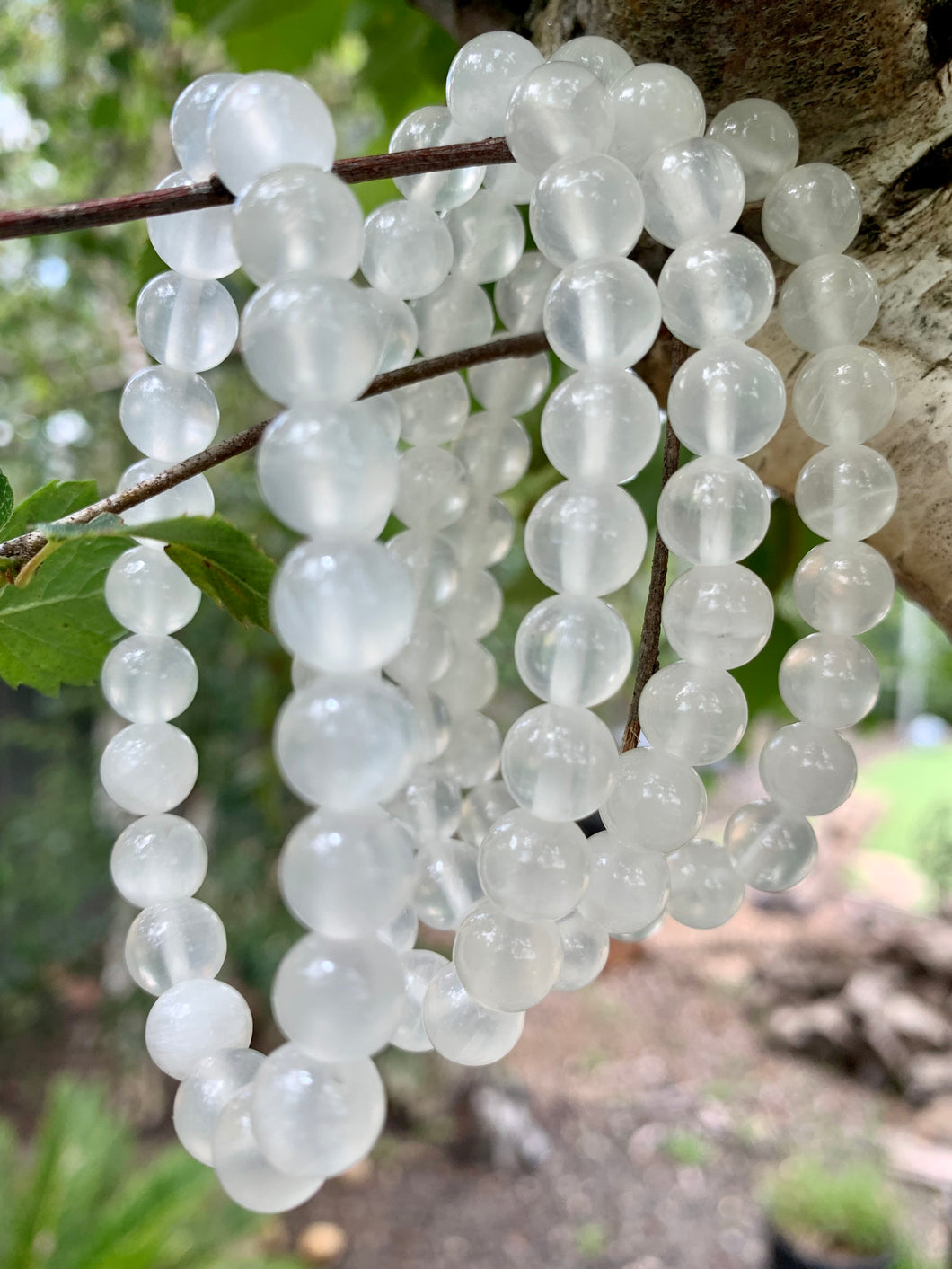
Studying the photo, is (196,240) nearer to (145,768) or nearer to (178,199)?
(178,199)

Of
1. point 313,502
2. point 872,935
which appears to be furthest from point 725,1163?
point 313,502

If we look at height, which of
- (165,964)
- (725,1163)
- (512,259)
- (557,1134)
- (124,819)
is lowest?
(557,1134)

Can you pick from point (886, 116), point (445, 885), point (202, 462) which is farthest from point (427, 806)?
point (886, 116)

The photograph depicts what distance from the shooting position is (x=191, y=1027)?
0.86ft

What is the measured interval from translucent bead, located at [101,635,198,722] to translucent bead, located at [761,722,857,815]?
0.17 meters

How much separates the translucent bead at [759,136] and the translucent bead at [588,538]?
0.38 ft

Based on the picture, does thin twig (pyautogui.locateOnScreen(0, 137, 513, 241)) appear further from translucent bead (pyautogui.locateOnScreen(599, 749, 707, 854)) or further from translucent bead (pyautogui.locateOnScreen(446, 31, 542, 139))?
translucent bead (pyautogui.locateOnScreen(599, 749, 707, 854))

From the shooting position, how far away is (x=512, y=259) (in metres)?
0.33

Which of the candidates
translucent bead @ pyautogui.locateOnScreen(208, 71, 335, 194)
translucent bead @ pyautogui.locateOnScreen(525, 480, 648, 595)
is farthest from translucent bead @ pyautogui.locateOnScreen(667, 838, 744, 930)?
translucent bead @ pyautogui.locateOnScreen(208, 71, 335, 194)

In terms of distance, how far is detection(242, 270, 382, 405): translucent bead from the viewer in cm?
18

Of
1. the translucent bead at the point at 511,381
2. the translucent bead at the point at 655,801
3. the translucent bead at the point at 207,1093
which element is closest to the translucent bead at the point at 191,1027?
the translucent bead at the point at 207,1093

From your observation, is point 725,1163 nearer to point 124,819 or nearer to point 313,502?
point 124,819

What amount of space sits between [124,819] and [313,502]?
1.64 meters

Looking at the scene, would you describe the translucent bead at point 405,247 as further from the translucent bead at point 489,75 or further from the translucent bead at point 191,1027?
the translucent bead at point 191,1027
